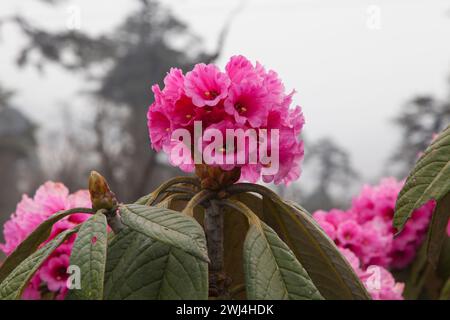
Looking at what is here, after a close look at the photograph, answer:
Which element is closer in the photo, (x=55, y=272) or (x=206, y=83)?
(x=206, y=83)

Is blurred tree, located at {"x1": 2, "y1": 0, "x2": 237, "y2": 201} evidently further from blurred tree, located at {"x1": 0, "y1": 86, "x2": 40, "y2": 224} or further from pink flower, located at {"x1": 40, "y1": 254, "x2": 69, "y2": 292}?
pink flower, located at {"x1": 40, "y1": 254, "x2": 69, "y2": 292}

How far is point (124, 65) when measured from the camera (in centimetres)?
1107

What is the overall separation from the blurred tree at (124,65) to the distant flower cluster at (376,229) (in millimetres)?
7636

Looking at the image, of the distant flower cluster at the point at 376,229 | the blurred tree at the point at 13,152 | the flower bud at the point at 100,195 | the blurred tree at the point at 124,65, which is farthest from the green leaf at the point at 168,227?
the blurred tree at the point at 13,152

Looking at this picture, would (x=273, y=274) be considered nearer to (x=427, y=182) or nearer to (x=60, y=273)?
(x=427, y=182)

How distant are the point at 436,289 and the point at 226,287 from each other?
84cm

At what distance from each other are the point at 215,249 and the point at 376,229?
0.71 meters

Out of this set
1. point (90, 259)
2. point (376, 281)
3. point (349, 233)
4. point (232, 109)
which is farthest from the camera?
point (349, 233)

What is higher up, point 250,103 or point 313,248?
point 250,103

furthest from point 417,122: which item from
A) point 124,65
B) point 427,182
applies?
point 427,182

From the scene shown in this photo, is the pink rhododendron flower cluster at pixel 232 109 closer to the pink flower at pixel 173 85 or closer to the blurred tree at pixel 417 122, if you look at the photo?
the pink flower at pixel 173 85

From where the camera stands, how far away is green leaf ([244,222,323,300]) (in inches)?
23.4

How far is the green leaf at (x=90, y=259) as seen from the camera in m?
0.54

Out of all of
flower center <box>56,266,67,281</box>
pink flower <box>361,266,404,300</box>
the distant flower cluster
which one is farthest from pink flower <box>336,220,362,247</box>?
flower center <box>56,266,67,281</box>
